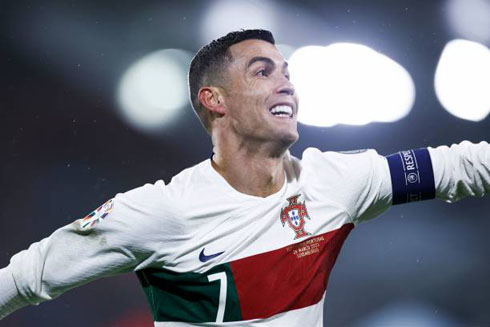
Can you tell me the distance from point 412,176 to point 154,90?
235 cm

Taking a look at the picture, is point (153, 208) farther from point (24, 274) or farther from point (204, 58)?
point (204, 58)

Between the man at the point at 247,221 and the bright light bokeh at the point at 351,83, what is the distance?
188cm

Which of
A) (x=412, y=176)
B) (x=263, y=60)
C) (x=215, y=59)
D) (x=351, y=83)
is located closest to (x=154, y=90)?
(x=351, y=83)

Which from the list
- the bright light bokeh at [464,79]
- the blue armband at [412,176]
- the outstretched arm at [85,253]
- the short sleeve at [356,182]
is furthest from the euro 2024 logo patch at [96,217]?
the bright light bokeh at [464,79]

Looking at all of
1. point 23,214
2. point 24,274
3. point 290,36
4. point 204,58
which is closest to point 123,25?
point 290,36

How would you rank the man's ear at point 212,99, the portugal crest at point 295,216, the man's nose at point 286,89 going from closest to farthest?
the portugal crest at point 295,216, the man's nose at point 286,89, the man's ear at point 212,99

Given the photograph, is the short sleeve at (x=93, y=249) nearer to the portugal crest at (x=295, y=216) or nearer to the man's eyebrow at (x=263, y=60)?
the portugal crest at (x=295, y=216)

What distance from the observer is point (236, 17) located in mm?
4102

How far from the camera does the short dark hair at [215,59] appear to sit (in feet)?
7.73

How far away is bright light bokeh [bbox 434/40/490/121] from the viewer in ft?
13.6

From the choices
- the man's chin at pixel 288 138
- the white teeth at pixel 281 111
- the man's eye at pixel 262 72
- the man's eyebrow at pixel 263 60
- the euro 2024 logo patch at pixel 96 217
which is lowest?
the euro 2024 logo patch at pixel 96 217

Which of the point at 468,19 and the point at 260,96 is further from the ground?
the point at 468,19

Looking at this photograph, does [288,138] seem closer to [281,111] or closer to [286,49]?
[281,111]

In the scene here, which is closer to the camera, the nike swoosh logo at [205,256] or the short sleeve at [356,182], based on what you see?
the nike swoosh logo at [205,256]
